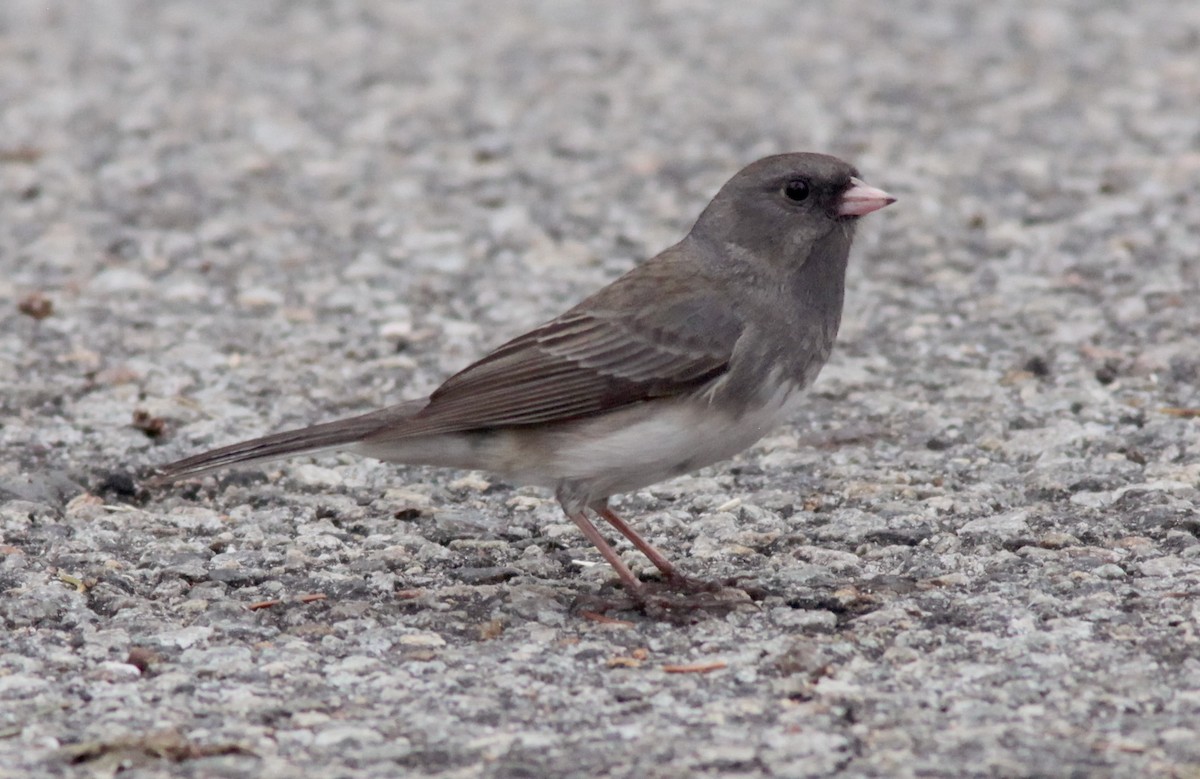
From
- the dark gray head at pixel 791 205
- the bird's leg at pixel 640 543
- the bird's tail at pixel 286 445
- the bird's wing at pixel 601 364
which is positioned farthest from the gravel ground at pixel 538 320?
the dark gray head at pixel 791 205

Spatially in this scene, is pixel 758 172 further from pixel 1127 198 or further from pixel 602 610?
pixel 1127 198

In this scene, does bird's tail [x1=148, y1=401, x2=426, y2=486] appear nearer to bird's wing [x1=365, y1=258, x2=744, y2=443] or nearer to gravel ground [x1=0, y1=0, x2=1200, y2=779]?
bird's wing [x1=365, y1=258, x2=744, y2=443]

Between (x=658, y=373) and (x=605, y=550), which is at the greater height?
(x=658, y=373)

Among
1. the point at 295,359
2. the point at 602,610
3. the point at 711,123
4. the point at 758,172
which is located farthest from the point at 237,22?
the point at 602,610

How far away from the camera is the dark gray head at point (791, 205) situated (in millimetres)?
4480

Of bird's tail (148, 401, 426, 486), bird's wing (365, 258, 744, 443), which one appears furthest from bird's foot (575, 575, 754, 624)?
bird's tail (148, 401, 426, 486)

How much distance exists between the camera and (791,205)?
454 cm

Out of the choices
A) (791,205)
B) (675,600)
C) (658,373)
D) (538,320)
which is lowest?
(675,600)

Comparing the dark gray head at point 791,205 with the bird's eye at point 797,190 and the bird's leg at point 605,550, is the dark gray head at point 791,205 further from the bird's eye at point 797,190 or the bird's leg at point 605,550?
the bird's leg at point 605,550

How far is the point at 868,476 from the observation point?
5008 mm

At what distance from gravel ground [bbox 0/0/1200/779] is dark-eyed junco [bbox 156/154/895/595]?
1.09 ft

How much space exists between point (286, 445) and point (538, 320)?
2.17m

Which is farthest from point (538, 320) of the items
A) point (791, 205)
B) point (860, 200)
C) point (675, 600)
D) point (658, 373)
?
point (675, 600)

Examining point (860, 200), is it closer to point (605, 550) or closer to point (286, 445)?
point (605, 550)
